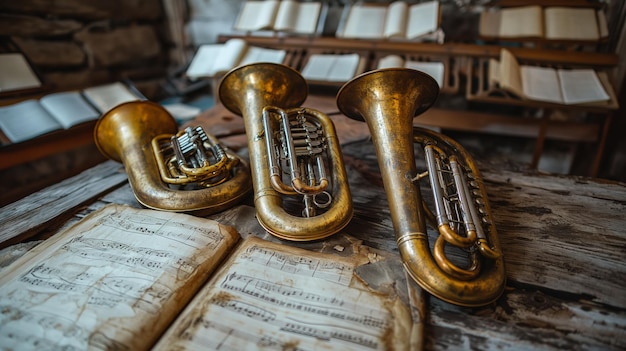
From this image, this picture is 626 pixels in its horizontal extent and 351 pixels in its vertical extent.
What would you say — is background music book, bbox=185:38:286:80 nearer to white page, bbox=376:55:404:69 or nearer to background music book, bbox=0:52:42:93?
white page, bbox=376:55:404:69

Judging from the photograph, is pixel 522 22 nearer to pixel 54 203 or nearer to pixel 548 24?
pixel 548 24

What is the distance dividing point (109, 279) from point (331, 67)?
5.48ft

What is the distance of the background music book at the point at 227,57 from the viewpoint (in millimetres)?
2251

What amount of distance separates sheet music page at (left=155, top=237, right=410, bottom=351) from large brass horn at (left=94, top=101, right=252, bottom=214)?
0.30 m

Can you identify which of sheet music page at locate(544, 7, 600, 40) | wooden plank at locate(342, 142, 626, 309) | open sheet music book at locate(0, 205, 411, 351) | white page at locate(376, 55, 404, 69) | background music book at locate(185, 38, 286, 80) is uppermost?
background music book at locate(185, 38, 286, 80)

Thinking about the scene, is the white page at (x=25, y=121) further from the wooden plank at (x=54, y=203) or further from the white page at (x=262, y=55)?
the white page at (x=262, y=55)

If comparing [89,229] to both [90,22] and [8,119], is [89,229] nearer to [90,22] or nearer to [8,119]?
[8,119]

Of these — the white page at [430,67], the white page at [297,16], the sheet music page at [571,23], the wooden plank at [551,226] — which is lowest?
the wooden plank at [551,226]

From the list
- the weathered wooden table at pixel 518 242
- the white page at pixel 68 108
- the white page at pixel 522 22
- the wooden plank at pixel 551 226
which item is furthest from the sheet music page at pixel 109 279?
the white page at pixel 522 22

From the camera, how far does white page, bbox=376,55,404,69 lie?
6.82 ft

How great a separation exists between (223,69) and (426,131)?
140 centimetres

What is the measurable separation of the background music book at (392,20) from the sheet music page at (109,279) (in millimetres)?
1667

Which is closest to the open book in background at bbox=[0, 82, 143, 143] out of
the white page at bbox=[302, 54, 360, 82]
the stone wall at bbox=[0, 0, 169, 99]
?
the stone wall at bbox=[0, 0, 169, 99]

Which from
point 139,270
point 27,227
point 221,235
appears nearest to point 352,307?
point 221,235
